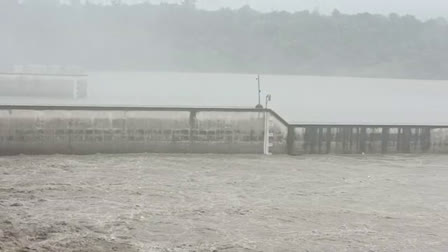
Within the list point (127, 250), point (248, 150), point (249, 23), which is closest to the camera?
point (127, 250)

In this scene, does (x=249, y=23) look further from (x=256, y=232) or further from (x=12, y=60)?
(x=256, y=232)

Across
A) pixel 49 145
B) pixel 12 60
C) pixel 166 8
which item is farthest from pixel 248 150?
pixel 166 8

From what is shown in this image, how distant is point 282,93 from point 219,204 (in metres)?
42.4

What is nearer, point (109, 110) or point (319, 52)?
point (109, 110)

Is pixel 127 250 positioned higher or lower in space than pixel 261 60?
lower

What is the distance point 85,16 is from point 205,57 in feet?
66.1

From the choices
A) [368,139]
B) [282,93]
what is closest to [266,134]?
[368,139]

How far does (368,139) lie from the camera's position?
19859 millimetres

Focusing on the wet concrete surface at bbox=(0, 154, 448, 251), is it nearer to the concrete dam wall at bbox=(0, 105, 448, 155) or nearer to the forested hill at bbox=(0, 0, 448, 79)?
the concrete dam wall at bbox=(0, 105, 448, 155)

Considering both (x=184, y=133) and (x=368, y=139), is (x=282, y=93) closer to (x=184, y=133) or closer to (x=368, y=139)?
(x=368, y=139)

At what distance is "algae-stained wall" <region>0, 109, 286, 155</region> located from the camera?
1761 cm

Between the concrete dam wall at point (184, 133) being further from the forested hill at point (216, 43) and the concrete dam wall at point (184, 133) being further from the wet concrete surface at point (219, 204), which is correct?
the forested hill at point (216, 43)

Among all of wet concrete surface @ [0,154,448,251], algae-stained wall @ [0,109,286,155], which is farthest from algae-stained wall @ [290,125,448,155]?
wet concrete surface @ [0,154,448,251]

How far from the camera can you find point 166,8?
3219 inches
